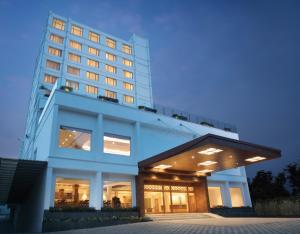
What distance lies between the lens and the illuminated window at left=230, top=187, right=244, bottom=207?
2763 cm

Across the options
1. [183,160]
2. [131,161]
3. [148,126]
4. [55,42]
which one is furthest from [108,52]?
[183,160]

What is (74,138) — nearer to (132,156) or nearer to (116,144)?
(116,144)

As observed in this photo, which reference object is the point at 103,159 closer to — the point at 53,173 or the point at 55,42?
the point at 53,173

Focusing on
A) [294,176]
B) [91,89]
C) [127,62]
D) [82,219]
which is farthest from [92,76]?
[294,176]

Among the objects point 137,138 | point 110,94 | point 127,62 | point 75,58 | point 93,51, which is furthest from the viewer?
point 127,62

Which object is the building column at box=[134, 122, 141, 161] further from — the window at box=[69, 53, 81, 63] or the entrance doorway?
the window at box=[69, 53, 81, 63]

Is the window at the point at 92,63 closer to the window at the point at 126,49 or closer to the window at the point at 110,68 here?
the window at the point at 110,68

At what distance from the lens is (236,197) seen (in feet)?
91.9

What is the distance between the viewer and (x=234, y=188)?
2812 centimetres

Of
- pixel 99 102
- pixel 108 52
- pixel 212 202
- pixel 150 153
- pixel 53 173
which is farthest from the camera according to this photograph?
pixel 108 52

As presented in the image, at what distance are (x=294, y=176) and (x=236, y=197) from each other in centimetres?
1826

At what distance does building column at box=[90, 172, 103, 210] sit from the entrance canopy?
357 centimetres

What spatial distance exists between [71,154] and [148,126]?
299 inches

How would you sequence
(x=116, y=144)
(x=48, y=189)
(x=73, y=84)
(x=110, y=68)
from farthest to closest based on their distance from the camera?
(x=110, y=68) → (x=73, y=84) → (x=116, y=144) → (x=48, y=189)
